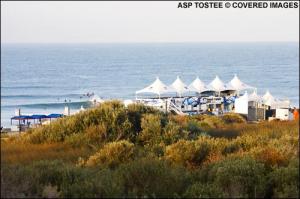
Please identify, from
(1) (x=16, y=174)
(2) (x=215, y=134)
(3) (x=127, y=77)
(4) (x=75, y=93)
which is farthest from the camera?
(3) (x=127, y=77)

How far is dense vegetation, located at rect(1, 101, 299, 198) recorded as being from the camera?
6.52 metres

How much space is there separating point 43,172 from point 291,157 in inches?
148

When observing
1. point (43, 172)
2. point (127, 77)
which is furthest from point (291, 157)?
point (127, 77)

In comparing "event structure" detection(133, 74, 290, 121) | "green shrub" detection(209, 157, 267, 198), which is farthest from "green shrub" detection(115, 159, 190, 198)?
"event structure" detection(133, 74, 290, 121)

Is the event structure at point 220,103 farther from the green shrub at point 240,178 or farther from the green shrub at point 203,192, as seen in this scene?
the green shrub at point 203,192

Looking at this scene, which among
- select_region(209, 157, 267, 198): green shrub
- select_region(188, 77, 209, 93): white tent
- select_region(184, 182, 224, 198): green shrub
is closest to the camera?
select_region(184, 182, 224, 198): green shrub

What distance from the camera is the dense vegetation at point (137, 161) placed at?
652 centimetres

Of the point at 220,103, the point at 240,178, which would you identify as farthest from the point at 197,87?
the point at 240,178

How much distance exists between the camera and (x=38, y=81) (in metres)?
68.2

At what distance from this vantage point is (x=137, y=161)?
7754mm

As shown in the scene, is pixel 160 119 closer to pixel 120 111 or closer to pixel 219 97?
pixel 120 111

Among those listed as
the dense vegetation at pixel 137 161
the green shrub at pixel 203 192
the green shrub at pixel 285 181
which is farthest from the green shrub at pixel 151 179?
the green shrub at pixel 285 181

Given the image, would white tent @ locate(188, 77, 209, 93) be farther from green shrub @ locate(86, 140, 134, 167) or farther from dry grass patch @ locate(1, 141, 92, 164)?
green shrub @ locate(86, 140, 134, 167)

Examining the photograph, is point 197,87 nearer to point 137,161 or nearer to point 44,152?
point 44,152
